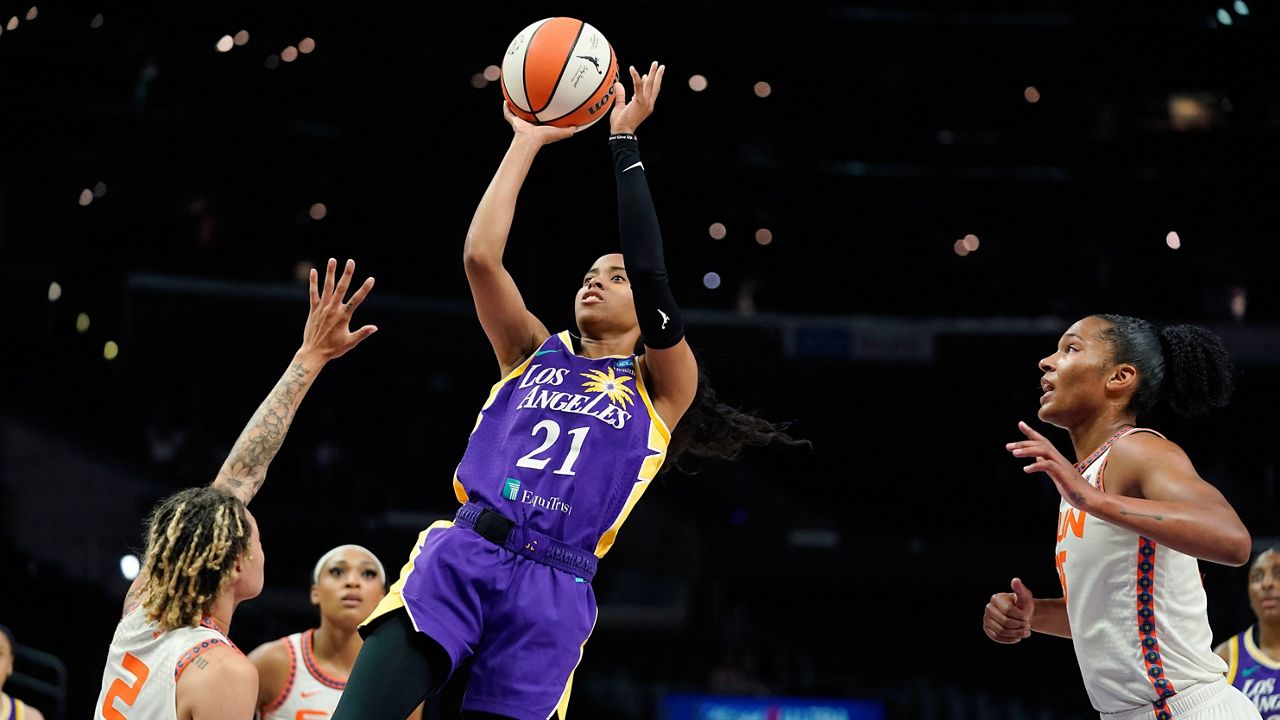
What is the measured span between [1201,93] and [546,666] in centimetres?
1606

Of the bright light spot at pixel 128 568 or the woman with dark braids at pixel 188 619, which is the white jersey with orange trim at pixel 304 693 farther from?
the bright light spot at pixel 128 568

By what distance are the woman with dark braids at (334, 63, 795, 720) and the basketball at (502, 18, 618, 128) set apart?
0.42ft

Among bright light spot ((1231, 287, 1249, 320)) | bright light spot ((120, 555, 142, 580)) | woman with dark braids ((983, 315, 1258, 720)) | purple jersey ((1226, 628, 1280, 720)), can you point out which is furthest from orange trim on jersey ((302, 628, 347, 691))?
bright light spot ((1231, 287, 1249, 320))

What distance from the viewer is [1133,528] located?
317 centimetres

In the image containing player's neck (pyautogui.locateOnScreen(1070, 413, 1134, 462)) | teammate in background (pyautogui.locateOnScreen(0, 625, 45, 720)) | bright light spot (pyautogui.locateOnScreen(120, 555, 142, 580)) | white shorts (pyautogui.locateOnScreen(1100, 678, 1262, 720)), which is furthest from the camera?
bright light spot (pyautogui.locateOnScreen(120, 555, 142, 580))

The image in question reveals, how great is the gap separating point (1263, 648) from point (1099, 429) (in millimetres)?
2897

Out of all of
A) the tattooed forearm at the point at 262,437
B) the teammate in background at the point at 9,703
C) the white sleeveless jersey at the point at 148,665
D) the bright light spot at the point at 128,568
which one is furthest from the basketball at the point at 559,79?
the bright light spot at the point at 128,568

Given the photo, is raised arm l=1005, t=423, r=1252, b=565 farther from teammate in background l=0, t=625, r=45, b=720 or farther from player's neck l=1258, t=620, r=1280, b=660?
teammate in background l=0, t=625, r=45, b=720

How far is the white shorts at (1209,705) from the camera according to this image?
3291 mm

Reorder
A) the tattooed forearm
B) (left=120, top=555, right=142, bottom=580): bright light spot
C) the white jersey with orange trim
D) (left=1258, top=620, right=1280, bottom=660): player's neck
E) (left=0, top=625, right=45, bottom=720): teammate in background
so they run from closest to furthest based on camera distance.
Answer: the tattooed forearm
the white jersey with orange trim
(left=1258, top=620, right=1280, bottom=660): player's neck
(left=0, top=625, right=45, bottom=720): teammate in background
(left=120, top=555, right=142, bottom=580): bright light spot

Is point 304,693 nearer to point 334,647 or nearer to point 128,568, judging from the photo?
point 334,647

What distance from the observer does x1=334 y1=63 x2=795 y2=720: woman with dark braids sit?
318 centimetres

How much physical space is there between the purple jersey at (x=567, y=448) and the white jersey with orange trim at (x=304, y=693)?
102 inches

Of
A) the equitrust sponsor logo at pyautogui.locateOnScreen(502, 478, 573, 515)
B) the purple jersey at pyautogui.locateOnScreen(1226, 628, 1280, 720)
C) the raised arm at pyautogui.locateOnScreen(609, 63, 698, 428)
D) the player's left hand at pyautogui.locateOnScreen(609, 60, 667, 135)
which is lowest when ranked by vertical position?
the equitrust sponsor logo at pyautogui.locateOnScreen(502, 478, 573, 515)
